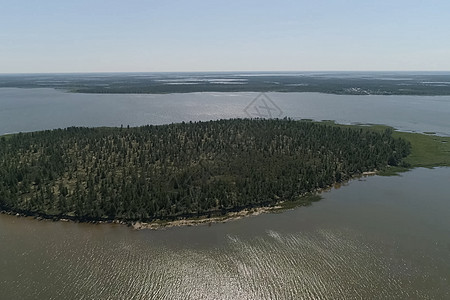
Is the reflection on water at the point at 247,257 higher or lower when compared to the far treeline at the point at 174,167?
lower

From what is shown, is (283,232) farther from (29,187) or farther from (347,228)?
(29,187)

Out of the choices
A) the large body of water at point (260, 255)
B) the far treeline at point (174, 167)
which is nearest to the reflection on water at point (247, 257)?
the large body of water at point (260, 255)

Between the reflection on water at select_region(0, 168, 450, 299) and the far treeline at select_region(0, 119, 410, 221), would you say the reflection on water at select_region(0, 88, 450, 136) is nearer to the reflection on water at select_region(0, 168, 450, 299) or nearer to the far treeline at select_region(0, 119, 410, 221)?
the far treeline at select_region(0, 119, 410, 221)

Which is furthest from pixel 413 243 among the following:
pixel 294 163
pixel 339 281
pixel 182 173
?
pixel 182 173

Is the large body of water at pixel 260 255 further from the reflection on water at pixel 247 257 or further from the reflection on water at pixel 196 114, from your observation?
the reflection on water at pixel 196 114

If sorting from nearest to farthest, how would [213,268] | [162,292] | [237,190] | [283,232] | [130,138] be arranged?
[162,292], [213,268], [283,232], [237,190], [130,138]

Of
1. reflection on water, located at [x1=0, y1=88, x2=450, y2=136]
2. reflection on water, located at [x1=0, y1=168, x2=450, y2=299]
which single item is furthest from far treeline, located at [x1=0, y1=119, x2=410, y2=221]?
reflection on water, located at [x1=0, y1=88, x2=450, y2=136]
